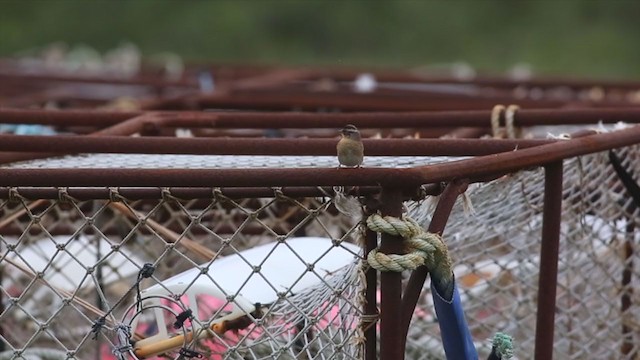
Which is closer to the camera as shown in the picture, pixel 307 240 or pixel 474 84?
pixel 307 240

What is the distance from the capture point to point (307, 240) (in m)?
1.84

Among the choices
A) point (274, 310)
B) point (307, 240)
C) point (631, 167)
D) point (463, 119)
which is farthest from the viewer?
point (463, 119)

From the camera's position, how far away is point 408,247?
1444mm

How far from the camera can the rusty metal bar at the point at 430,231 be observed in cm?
147

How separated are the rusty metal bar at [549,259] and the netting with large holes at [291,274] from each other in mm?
95

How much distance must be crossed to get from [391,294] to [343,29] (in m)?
15.7

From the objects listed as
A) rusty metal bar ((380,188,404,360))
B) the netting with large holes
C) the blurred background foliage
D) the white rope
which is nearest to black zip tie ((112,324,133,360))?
the netting with large holes

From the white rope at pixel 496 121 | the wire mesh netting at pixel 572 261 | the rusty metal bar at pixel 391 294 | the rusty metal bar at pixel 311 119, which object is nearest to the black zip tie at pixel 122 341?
the rusty metal bar at pixel 391 294

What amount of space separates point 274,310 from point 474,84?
295 cm

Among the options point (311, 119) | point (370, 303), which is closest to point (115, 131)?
point (311, 119)

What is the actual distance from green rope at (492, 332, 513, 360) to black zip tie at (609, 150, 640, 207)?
50cm

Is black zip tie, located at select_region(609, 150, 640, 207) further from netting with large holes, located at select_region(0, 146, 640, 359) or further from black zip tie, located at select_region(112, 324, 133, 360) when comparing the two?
black zip tie, located at select_region(112, 324, 133, 360)

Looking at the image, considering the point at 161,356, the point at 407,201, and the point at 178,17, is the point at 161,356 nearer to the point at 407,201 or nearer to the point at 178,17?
the point at 407,201

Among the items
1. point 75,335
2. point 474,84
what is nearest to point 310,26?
point 474,84
